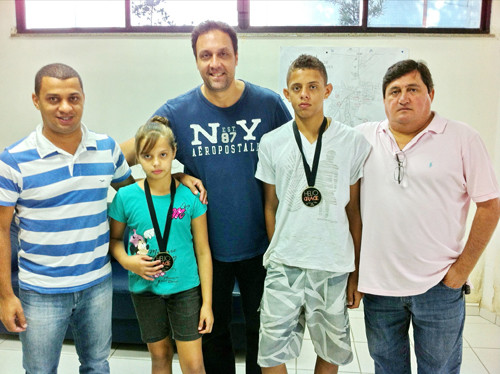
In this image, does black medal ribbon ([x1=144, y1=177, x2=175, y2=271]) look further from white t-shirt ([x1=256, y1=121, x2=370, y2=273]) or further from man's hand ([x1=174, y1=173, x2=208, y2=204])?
white t-shirt ([x1=256, y1=121, x2=370, y2=273])

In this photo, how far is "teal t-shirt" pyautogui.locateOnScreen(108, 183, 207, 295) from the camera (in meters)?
1.62

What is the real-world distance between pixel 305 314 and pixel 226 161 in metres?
0.77

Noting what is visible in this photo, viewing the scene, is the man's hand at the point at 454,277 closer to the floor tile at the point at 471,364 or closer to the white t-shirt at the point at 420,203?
the white t-shirt at the point at 420,203

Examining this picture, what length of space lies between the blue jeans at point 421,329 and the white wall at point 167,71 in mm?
2032

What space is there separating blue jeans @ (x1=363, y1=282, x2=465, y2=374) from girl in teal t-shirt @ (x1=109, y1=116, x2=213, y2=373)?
0.75 m

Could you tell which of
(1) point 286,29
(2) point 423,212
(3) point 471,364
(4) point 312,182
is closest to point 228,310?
(4) point 312,182

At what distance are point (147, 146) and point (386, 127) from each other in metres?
1.03

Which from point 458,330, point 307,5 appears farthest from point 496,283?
point 307,5

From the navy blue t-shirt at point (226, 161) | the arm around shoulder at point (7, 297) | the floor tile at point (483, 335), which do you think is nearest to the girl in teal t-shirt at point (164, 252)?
the navy blue t-shirt at point (226, 161)

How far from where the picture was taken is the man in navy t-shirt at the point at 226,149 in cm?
177

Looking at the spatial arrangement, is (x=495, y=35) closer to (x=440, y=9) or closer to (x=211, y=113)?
(x=440, y=9)

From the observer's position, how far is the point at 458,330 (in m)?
1.61

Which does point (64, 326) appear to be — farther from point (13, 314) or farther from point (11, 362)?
point (11, 362)

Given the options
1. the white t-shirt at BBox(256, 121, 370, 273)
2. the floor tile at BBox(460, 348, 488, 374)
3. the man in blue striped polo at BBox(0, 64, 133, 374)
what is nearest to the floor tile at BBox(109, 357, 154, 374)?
the man in blue striped polo at BBox(0, 64, 133, 374)
